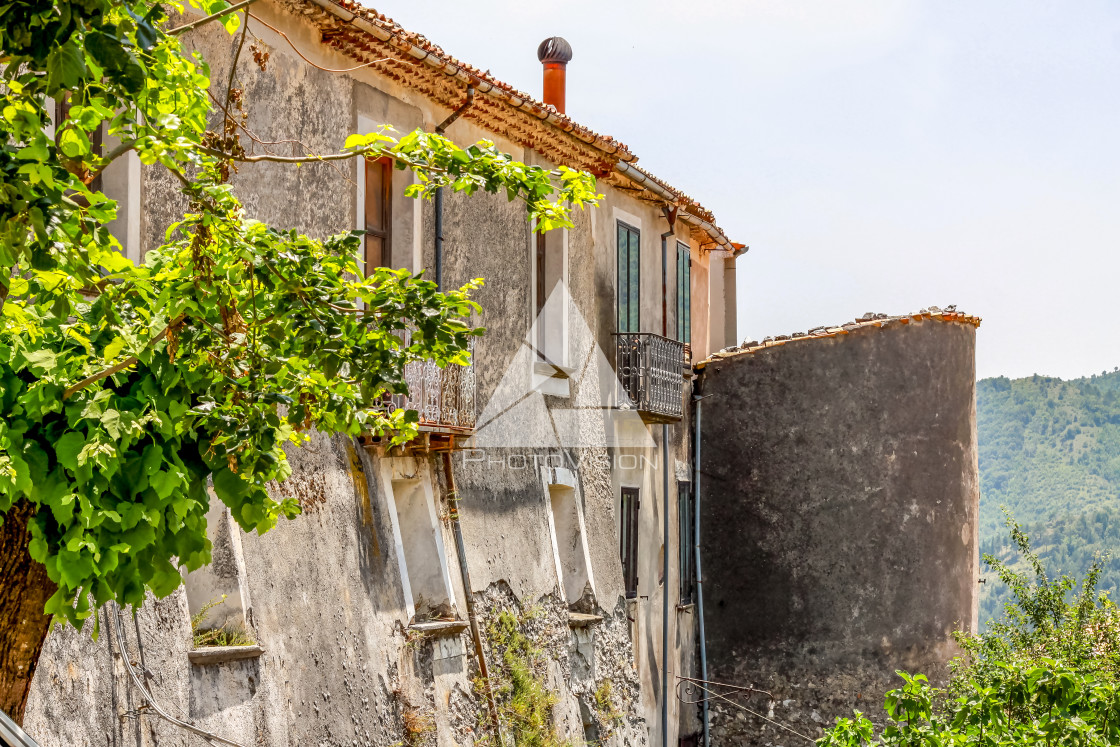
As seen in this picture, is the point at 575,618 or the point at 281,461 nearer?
the point at 281,461

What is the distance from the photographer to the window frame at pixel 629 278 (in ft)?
56.1

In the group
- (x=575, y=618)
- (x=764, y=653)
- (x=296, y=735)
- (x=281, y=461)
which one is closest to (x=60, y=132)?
(x=281, y=461)

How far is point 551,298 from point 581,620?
359cm

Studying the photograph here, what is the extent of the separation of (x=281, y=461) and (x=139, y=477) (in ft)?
2.23

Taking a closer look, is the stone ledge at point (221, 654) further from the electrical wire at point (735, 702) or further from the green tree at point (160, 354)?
the electrical wire at point (735, 702)

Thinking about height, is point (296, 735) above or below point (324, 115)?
below

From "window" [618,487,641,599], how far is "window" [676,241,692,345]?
3060 mm

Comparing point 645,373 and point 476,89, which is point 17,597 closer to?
point 476,89

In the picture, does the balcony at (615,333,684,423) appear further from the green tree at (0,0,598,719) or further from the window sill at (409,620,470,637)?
the green tree at (0,0,598,719)

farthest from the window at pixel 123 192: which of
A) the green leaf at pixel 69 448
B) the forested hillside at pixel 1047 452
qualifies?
the forested hillside at pixel 1047 452

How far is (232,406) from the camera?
17.9 feet

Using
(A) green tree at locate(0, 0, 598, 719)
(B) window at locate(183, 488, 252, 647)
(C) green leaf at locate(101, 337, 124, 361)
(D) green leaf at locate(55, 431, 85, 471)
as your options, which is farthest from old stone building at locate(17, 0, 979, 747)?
(C) green leaf at locate(101, 337, 124, 361)

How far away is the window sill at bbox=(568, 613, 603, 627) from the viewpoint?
1444cm

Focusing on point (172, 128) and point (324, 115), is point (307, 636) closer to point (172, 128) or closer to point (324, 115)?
point (324, 115)
